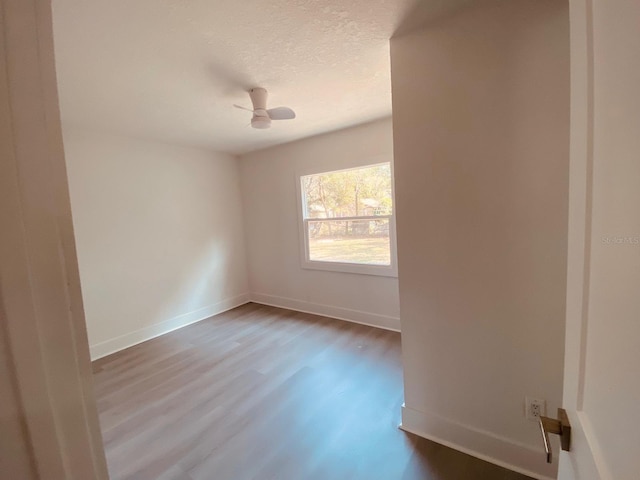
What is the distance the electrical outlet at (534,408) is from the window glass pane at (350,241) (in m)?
2.00

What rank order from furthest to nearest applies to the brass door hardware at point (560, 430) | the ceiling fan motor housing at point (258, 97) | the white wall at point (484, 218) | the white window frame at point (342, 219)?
1. the white window frame at point (342, 219)
2. the ceiling fan motor housing at point (258, 97)
3. the white wall at point (484, 218)
4. the brass door hardware at point (560, 430)

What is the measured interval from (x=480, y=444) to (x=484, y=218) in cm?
127

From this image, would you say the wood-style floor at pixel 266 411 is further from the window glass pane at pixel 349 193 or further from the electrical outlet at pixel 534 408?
the window glass pane at pixel 349 193

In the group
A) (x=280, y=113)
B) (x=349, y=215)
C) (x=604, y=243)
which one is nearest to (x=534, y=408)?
(x=604, y=243)

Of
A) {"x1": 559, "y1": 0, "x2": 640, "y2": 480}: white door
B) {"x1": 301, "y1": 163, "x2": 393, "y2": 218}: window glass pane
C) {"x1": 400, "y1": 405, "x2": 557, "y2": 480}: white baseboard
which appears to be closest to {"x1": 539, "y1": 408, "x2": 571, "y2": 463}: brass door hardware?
{"x1": 559, "y1": 0, "x2": 640, "y2": 480}: white door

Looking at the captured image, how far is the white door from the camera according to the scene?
42 centimetres

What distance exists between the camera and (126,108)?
2434 millimetres

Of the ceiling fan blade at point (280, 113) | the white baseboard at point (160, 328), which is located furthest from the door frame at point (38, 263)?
the white baseboard at point (160, 328)

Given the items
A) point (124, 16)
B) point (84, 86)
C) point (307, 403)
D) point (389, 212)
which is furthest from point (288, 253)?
point (124, 16)

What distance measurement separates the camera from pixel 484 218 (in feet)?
4.75

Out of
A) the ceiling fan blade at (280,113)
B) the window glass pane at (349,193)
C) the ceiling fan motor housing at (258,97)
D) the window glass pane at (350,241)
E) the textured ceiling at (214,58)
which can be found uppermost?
the textured ceiling at (214,58)

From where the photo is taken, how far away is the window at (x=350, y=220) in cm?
333

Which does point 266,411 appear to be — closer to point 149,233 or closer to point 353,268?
point 353,268

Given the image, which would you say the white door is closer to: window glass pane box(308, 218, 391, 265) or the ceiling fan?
the ceiling fan
